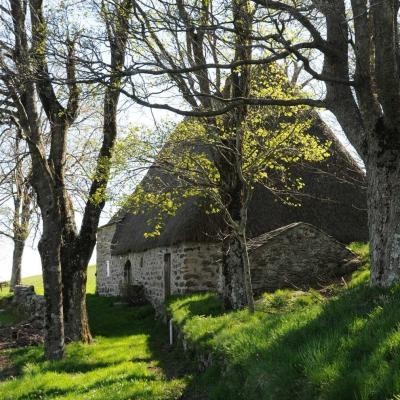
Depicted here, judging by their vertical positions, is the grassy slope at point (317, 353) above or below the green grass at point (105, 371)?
→ above

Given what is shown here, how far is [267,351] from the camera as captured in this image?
505 centimetres

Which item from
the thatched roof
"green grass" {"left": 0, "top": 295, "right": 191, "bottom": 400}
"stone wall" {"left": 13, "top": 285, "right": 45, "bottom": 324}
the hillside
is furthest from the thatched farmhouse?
"stone wall" {"left": 13, "top": 285, "right": 45, "bottom": 324}

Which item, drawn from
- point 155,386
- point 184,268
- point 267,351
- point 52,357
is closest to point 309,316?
point 267,351

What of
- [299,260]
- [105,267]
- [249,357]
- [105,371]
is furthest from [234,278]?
[105,267]


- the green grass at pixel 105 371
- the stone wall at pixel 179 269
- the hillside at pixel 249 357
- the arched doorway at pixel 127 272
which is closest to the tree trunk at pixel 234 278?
the hillside at pixel 249 357

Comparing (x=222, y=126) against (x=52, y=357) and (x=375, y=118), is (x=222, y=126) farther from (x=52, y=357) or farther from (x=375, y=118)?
(x=52, y=357)

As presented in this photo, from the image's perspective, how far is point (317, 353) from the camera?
13.8 ft

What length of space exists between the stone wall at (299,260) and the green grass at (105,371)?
288cm

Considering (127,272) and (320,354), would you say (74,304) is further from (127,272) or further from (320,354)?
(127,272)

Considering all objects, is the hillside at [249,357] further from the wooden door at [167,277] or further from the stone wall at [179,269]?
the wooden door at [167,277]

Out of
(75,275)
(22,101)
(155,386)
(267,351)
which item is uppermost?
(22,101)

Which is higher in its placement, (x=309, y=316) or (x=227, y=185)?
(x=227, y=185)

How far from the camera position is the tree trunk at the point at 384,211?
6.04 metres

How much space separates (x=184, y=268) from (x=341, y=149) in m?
7.20
